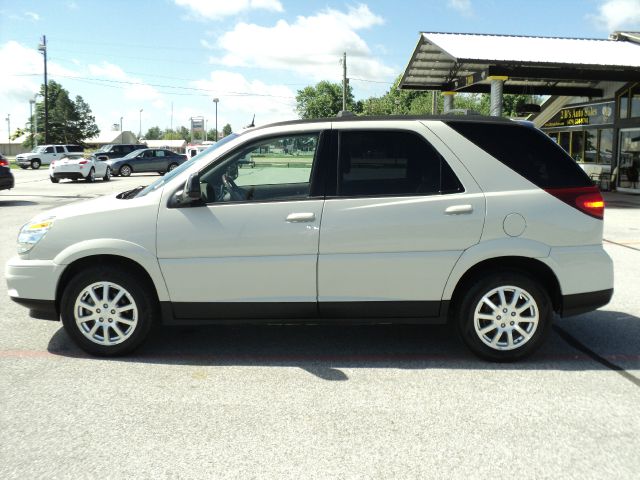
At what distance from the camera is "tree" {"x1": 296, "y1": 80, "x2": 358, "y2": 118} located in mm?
125750

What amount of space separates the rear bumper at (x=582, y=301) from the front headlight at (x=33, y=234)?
3.87 metres

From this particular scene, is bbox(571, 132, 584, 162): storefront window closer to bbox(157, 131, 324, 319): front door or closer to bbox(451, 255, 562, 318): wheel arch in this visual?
bbox(451, 255, 562, 318): wheel arch

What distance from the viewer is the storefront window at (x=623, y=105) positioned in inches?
888

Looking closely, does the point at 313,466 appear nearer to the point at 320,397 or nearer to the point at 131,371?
the point at 320,397

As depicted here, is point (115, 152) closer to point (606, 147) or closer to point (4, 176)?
point (4, 176)

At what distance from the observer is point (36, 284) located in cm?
458

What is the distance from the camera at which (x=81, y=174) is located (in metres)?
28.5

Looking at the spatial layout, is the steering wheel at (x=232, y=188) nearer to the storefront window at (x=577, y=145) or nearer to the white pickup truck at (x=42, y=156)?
the storefront window at (x=577, y=145)

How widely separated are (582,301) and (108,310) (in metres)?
3.52

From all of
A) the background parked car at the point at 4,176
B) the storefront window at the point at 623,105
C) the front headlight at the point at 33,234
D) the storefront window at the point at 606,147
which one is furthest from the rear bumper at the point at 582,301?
the storefront window at the point at 606,147

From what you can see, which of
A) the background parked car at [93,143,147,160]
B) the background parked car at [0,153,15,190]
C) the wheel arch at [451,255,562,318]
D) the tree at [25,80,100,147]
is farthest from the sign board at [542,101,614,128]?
the tree at [25,80,100,147]

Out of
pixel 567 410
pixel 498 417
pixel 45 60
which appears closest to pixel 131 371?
pixel 498 417

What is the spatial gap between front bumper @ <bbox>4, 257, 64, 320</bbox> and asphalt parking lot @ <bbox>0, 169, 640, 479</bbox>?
0.41m

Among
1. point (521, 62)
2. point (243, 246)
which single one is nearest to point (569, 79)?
point (521, 62)
